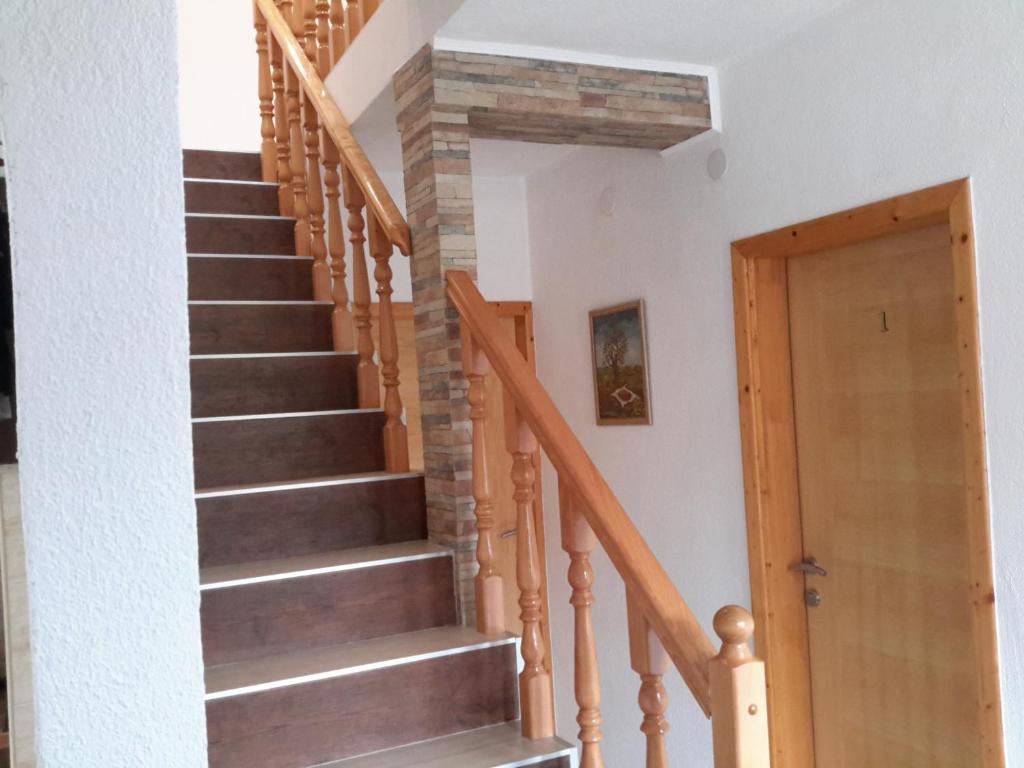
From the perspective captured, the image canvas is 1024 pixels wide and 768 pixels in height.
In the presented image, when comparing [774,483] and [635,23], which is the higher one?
[635,23]

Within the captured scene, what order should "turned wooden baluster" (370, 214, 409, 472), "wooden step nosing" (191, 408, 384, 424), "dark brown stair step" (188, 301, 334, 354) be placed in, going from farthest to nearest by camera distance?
→ "dark brown stair step" (188, 301, 334, 354)
"turned wooden baluster" (370, 214, 409, 472)
"wooden step nosing" (191, 408, 384, 424)

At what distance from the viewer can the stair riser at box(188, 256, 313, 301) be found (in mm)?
3344

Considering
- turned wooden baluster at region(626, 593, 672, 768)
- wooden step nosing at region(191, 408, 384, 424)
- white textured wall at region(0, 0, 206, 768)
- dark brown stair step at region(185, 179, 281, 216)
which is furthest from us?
dark brown stair step at region(185, 179, 281, 216)

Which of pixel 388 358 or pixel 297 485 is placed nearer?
pixel 297 485

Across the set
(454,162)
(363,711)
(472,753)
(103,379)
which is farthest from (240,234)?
(103,379)

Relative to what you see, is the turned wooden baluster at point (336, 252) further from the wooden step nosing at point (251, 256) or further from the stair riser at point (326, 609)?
the stair riser at point (326, 609)

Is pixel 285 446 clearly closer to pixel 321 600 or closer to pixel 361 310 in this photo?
pixel 361 310

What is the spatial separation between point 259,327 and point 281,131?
3.65 ft

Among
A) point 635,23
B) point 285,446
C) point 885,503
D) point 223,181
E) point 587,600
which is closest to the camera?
point 587,600

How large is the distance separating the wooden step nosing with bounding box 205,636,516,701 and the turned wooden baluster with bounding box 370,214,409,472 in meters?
0.73

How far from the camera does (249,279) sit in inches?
136

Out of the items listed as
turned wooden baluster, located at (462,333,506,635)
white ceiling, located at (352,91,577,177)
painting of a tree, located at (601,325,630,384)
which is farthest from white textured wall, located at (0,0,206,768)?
painting of a tree, located at (601,325,630,384)

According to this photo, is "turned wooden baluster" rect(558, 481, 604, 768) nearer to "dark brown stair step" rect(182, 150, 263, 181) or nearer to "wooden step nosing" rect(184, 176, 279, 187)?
"wooden step nosing" rect(184, 176, 279, 187)

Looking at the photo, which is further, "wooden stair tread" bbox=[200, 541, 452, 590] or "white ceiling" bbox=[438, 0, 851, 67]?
"white ceiling" bbox=[438, 0, 851, 67]
